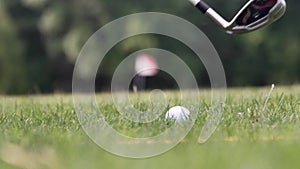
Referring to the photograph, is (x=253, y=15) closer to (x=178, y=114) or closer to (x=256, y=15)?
(x=256, y=15)

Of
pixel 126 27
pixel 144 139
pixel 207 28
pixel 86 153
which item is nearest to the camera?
pixel 86 153

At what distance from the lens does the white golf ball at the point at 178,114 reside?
3.27 metres

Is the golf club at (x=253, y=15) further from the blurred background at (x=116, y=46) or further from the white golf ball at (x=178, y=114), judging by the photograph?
the blurred background at (x=116, y=46)

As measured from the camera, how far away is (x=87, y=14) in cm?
2427

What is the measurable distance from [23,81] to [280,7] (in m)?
21.9

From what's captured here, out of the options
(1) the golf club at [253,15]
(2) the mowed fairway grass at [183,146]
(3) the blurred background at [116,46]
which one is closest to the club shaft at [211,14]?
(1) the golf club at [253,15]

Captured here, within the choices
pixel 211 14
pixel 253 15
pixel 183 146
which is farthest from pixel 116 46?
pixel 183 146

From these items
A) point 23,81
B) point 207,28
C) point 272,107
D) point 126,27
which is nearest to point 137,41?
point 126,27

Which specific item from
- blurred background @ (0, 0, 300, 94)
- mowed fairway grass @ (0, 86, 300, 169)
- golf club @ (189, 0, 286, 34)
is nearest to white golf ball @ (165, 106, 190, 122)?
mowed fairway grass @ (0, 86, 300, 169)

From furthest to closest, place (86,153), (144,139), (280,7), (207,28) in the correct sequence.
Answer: (207,28) < (280,7) < (144,139) < (86,153)

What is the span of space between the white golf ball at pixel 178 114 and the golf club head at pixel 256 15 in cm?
45

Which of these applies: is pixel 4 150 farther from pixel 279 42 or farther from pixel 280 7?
pixel 279 42

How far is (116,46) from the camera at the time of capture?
2381 centimetres

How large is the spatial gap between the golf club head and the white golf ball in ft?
1.47
